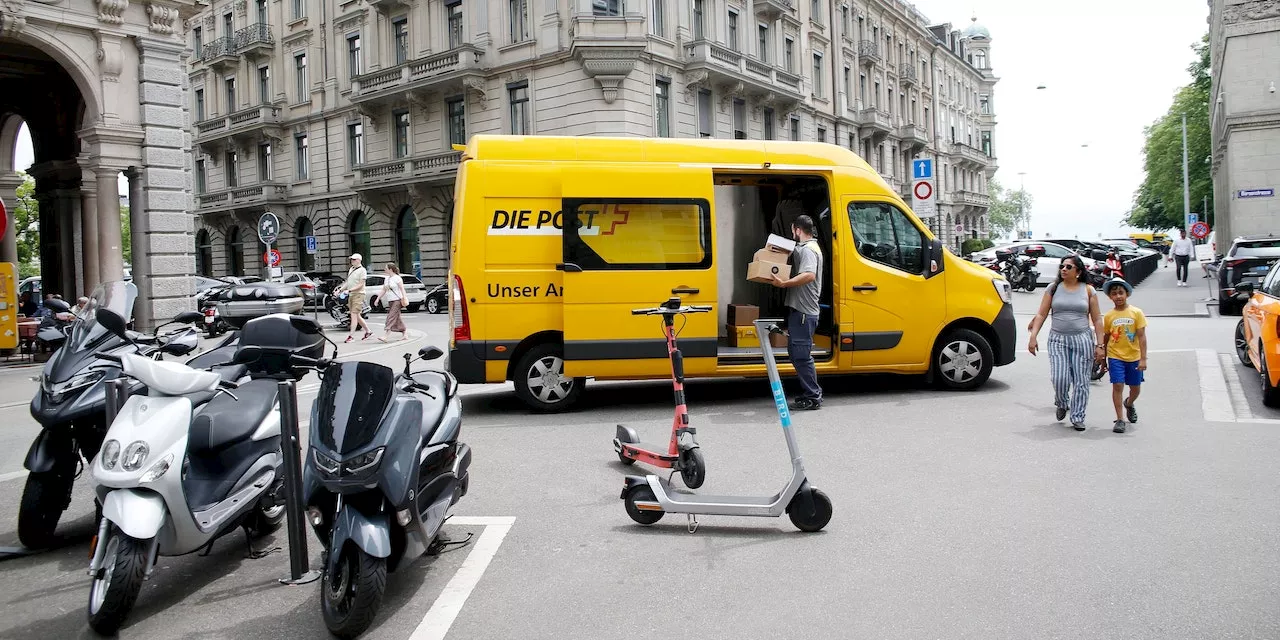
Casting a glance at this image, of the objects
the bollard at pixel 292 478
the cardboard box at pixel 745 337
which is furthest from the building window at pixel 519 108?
the bollard at pixel 292 478

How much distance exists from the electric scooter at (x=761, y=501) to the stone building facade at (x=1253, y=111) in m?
36.8

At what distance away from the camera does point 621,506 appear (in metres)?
5.62

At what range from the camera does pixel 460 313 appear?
862cm

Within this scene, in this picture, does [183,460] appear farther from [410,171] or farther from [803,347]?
[410,171]

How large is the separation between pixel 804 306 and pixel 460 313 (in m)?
3.29

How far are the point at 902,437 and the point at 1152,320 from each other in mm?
12881

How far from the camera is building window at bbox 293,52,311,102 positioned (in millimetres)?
41531

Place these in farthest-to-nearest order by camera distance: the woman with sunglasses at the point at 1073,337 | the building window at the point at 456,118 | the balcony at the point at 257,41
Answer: the balcony at the point at 257,41 < the building window at the point at 456,118 < the woman with sunglasses at the point at 1073,337

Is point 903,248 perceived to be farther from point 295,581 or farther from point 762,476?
point 295,581

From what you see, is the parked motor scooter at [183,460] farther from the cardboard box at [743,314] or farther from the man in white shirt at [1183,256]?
the man in white shirt at [1183,256]

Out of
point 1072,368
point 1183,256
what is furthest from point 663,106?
point 1072,368

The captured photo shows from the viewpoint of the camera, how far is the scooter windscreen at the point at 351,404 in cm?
374

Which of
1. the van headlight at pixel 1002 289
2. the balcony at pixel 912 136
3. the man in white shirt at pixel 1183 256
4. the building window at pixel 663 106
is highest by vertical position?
the balcony at pixel 912 136

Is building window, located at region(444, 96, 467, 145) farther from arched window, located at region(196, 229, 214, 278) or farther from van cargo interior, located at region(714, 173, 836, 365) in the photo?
van cargo interior, located at region(714, 173, 836, 365)
